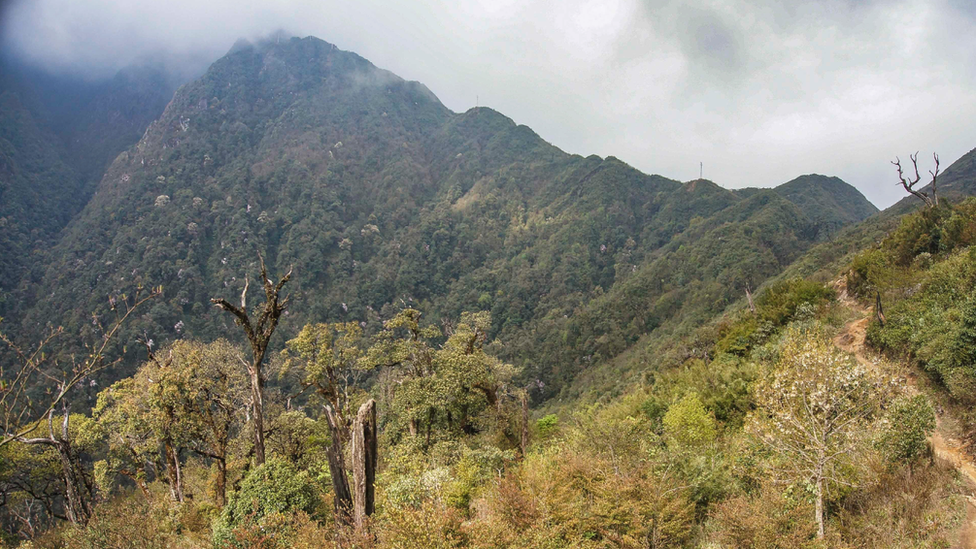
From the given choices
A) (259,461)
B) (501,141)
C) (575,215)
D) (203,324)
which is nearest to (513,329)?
(575,215)

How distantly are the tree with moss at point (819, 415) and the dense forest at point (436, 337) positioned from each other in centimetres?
11

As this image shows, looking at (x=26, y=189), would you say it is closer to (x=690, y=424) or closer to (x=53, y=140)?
(x=53, y=140)

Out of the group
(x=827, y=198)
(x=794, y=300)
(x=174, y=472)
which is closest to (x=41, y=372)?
(x=174, y=472)

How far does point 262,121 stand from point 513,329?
136515 millimetres

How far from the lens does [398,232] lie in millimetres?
130125

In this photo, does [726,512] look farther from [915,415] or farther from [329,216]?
[329,216]

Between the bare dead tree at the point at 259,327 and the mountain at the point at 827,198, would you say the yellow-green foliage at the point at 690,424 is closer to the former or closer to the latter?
the bare dead tree at the point at 259,327

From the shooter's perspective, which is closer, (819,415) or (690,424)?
(819,415)

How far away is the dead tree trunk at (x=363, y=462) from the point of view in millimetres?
8758

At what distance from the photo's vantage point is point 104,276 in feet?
282

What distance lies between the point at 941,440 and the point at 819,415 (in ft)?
19.3

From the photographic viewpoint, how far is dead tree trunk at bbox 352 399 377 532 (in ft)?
28.7

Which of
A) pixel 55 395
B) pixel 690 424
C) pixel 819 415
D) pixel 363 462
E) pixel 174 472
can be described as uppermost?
pixel 55 395

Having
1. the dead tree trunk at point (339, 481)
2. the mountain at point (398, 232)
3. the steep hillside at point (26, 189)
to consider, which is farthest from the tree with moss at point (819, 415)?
the steep hillside at point (26, 189)
